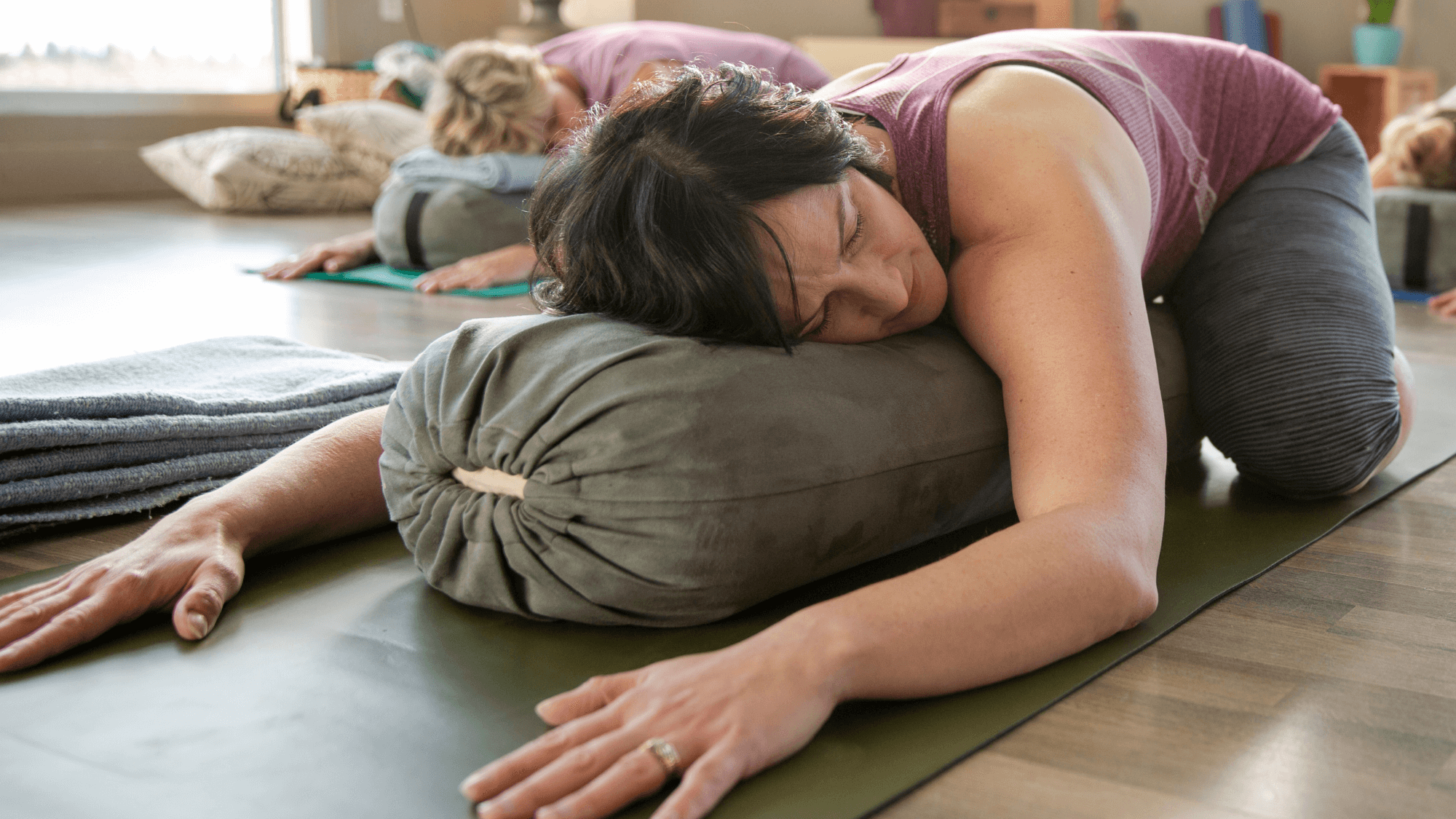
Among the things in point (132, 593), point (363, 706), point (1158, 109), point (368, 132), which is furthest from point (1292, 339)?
point (368, 132)

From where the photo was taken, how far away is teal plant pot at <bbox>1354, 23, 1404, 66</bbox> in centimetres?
492

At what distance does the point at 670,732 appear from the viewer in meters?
0.75

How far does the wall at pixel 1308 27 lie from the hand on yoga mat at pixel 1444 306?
2.80 meters

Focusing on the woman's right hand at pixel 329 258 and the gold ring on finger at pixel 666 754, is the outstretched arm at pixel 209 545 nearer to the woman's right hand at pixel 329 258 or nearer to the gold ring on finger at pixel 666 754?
the gold ring on finger at pixel 666 754

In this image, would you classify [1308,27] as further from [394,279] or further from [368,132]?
[394,279]

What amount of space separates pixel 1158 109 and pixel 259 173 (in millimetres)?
3873

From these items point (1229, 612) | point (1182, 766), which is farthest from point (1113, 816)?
point (1229, 612)

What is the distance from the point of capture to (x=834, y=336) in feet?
3.68

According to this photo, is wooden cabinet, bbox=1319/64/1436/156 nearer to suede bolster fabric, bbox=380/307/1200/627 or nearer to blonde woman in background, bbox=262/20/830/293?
blonde woman in background, bbox=262/20/830/293

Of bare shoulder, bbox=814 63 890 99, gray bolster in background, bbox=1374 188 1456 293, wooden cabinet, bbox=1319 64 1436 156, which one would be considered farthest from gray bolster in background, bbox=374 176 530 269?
wooden cabinet, bbox=1319 64 1436 156

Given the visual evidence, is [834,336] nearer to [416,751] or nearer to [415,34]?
[416,751]

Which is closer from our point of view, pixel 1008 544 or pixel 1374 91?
pixel 1008 544

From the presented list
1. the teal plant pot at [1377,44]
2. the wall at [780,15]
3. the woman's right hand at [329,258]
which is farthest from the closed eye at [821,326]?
the wall at [780,15]

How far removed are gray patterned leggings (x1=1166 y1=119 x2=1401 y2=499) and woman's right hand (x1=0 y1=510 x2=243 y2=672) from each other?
1088 millimetres
